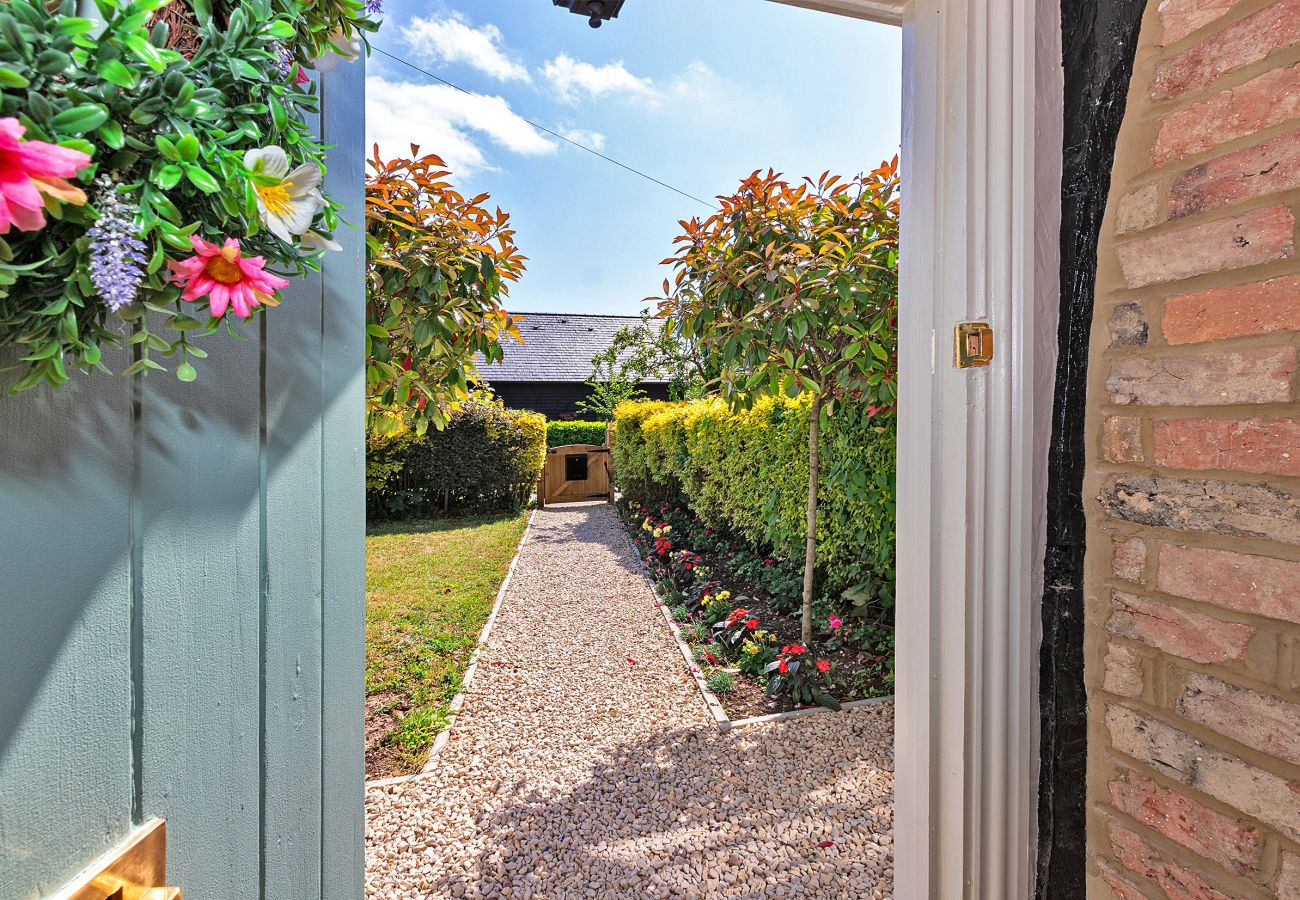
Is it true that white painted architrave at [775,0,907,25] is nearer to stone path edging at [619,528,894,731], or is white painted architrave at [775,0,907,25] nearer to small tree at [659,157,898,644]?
small tree at [659,157,898,644]

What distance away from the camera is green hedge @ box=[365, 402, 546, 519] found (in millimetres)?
7852

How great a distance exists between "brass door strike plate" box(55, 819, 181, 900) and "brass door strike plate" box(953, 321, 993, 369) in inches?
49.9

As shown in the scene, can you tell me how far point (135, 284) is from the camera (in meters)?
0.46

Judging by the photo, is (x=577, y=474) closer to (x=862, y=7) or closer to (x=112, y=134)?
(x=862, y=7)

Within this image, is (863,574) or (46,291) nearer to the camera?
(46,291)

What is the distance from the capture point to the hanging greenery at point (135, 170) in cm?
39

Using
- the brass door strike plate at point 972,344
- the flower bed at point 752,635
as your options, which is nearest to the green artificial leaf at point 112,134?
the brass door strike plate at point 972,344

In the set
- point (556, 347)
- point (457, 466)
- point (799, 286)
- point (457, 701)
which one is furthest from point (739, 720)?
point (556, 347)

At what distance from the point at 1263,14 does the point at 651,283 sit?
13576 mm

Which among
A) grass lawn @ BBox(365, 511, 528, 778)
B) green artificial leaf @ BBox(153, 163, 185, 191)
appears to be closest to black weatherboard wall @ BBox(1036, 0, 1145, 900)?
green artificial leaf @ BBox(153, 163, 185, 191)

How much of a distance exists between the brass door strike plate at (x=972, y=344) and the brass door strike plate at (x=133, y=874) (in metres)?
1.27

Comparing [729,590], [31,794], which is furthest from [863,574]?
[31,794]

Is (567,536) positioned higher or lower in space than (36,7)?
lower

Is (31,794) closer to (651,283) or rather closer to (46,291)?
(46,291)
